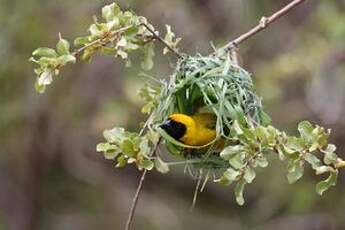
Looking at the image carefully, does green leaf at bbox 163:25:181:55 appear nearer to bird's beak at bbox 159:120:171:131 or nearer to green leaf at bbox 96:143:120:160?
bird's beak at bbox 159:120:171:131

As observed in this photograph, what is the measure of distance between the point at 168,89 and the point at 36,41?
2.26 metres

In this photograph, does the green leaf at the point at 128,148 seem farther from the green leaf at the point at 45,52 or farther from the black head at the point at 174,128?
the green leaf at the point at 45,52

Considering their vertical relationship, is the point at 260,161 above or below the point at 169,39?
below

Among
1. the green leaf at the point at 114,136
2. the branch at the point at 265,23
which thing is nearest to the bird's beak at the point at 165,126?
the green leaf at the point at 114,136

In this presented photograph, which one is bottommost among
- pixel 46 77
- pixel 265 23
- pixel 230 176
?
pixel 230 176

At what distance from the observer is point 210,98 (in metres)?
2.13

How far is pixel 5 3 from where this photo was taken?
14.0 ft

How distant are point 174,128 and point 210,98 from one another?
0.49ft

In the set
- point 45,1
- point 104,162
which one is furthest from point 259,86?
point 104,162

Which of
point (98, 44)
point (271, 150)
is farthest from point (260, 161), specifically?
point (98, 44)

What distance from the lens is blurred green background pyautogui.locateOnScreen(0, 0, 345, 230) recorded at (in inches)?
161

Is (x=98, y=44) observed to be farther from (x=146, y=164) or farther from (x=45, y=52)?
(x=146, y=164)

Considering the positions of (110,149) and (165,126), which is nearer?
(110,149)

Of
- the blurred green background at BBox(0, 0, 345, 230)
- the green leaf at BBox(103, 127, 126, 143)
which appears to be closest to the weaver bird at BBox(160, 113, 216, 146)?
the green leaf at BBox(103, 127, 126, 143)
